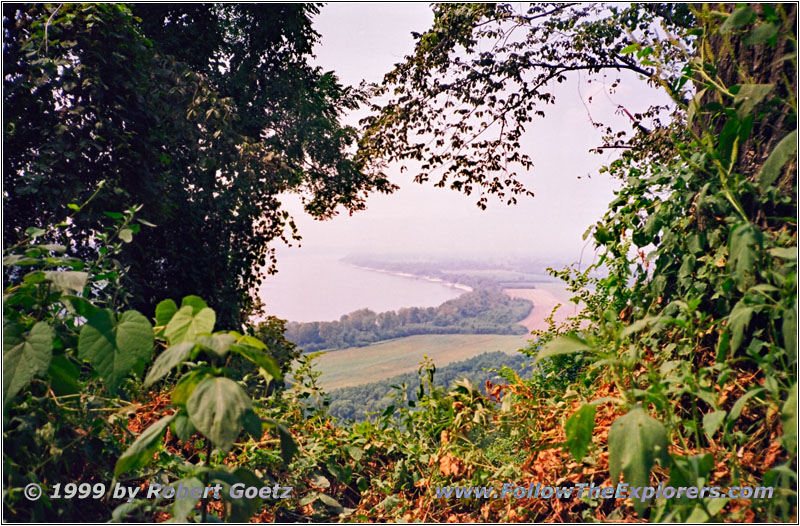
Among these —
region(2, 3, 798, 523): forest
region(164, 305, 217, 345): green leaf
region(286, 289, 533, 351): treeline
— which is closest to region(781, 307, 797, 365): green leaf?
region(2, 3, 798, 523): forest

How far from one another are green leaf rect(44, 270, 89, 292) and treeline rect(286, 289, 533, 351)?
3.77m

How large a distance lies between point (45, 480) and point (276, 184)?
4264mm

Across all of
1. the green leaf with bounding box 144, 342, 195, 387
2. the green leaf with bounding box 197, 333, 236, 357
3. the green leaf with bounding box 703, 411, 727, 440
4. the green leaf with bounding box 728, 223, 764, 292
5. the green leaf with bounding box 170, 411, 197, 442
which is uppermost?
the green leaf with bounding box 728, 223, 764, 292

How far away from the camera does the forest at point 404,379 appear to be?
3.45ft

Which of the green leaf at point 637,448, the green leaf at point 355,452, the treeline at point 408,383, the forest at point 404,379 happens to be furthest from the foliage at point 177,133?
the green leaf at point 637,448

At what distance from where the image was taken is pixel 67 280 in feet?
3.66

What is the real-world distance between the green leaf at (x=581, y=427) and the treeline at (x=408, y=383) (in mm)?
955

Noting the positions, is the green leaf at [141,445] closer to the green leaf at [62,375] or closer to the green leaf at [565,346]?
the green leaf at [62,375]

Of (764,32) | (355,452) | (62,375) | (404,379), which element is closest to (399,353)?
(404,379)

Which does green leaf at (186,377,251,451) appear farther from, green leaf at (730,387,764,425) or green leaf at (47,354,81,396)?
green leaf at (730,387,764,425)

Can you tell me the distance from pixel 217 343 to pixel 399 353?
3245 millimetres

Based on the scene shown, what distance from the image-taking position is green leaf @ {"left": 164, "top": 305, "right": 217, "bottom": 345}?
105cm

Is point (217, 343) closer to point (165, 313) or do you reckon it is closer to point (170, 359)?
point (170, 359)

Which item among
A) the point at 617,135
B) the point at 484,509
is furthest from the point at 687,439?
the point at 617,135
